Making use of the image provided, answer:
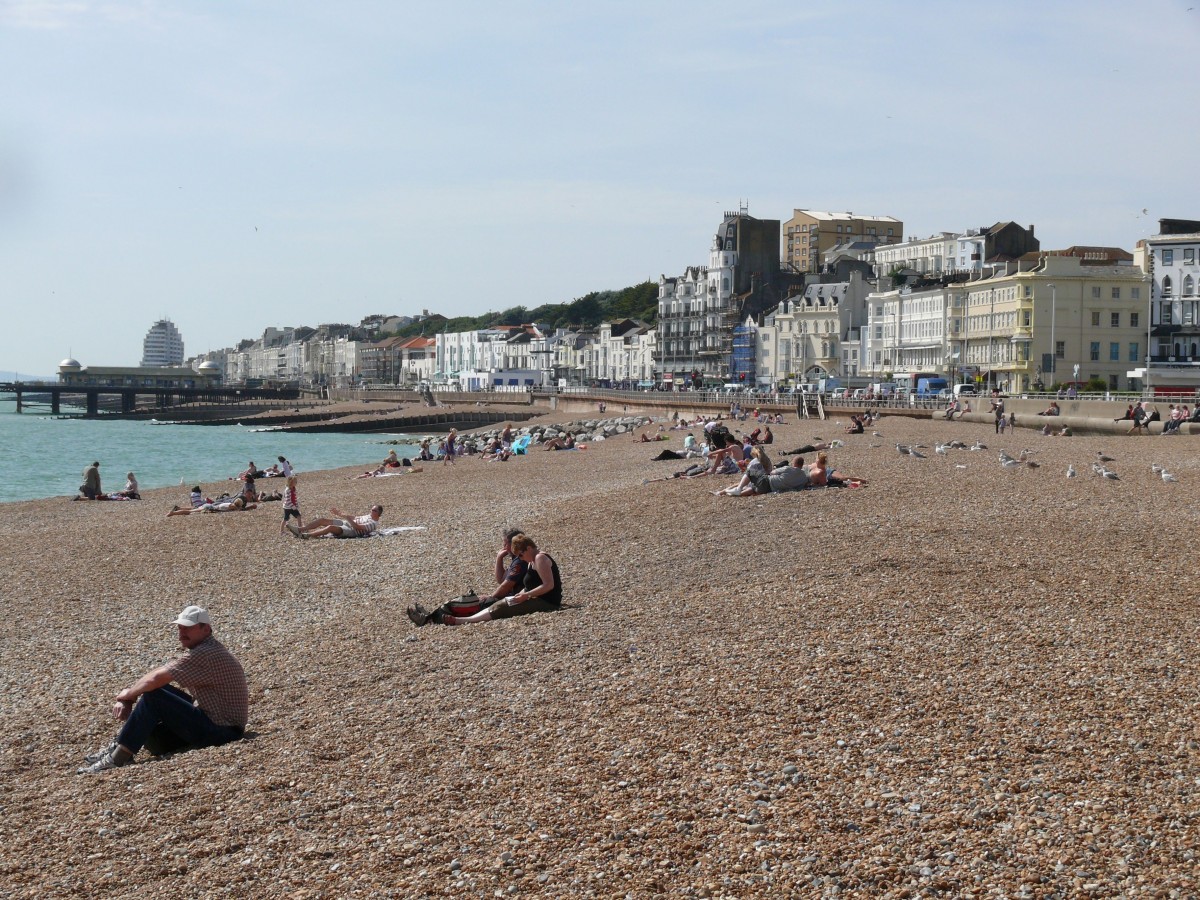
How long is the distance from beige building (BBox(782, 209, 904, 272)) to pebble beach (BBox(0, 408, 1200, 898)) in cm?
11199

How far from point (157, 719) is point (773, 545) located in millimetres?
7297

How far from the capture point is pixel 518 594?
1118 cm

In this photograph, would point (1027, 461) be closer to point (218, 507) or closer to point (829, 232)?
point (218, 507)

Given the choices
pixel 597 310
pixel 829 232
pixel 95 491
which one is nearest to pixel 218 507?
pixel 95 491

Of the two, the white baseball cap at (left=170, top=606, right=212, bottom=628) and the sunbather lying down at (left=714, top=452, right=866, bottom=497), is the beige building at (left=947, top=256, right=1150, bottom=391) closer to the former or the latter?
the sunbather lying down at (left=714, top=452, right=866, bottom=497)

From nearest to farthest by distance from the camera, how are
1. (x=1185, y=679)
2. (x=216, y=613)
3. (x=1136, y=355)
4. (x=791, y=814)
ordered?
(x=791, y=814), (x=1185, y=679), (x=216, y=613), (x=1136, y=355)

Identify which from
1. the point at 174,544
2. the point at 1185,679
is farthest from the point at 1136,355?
the point at 1185,679

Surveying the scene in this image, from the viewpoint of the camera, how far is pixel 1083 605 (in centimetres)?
960

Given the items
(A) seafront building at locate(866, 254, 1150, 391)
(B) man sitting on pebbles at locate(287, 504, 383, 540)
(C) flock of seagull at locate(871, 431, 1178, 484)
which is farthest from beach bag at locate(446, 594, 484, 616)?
(A) seafront building at locate(866, 254, 1150, 391)

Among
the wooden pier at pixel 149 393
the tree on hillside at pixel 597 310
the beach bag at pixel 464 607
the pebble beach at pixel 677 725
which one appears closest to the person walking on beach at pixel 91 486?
the pebble beach at pixel 677 725

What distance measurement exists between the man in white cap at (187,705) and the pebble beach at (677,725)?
0.19 metres

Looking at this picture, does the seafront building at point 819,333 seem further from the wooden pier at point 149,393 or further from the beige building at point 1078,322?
the wooden pier at point 149,393

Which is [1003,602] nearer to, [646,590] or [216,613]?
[646,590]

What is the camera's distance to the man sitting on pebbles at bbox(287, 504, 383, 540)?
18.4 meters
